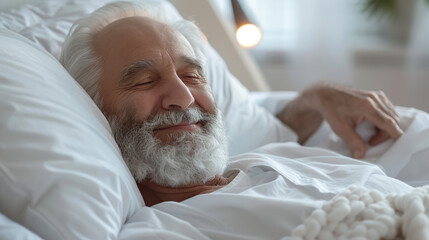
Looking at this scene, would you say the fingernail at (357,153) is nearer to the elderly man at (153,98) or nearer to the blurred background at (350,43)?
the elderly man at (153,98)

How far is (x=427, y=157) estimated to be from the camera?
1280 mm

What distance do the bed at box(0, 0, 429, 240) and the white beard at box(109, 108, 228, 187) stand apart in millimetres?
72

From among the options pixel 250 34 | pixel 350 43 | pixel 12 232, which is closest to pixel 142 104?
pixel 12 232

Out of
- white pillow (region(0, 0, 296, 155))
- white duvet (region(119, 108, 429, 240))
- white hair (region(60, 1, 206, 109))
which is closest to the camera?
white duvet (region(119, 108, 429, 240))

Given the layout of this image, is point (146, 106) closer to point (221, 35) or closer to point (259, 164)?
point (259, 164)

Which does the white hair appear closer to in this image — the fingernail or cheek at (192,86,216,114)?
cheek at (192,86,216,114)

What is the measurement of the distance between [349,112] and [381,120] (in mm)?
103

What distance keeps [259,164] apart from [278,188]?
0.32 ft

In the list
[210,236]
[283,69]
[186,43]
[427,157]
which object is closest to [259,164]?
[210,236]

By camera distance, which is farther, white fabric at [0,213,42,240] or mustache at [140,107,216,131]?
mustache at [140,107,216,131]

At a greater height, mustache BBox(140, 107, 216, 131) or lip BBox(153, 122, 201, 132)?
mustache BBox(140, 107, 216, 131)

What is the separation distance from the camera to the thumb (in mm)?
1415

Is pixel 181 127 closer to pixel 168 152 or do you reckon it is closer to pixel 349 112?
pixel 168 152

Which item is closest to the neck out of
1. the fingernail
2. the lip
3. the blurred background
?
the lip
